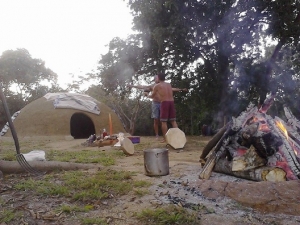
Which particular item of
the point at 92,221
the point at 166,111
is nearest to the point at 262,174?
the point at 92,221

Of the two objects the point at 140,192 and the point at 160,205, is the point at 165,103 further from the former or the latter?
the point at 160,205

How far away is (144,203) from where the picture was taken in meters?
2.42

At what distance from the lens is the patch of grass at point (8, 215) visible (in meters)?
2.17

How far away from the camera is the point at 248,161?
9.39 feet

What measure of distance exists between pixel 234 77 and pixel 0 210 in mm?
9035

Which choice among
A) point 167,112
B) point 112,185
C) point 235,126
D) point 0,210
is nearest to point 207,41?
point 167,112

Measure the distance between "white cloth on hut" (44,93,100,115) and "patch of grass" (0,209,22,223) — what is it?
1041cm

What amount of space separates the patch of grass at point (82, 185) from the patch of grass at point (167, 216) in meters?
0.56

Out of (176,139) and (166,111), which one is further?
(166,111)

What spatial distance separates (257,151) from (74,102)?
425 inches

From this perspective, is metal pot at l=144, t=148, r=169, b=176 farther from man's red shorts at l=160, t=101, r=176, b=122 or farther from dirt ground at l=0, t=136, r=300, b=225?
man's red shorts at l=160, t=101, r=176, b=122

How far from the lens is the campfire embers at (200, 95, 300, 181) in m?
2.71

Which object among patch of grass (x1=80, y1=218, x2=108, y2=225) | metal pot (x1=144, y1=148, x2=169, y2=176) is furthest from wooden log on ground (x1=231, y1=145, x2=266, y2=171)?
patch of grass (x1=80, y1=218, x2=108, y2=225)

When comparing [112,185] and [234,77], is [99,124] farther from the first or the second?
[112,185]
